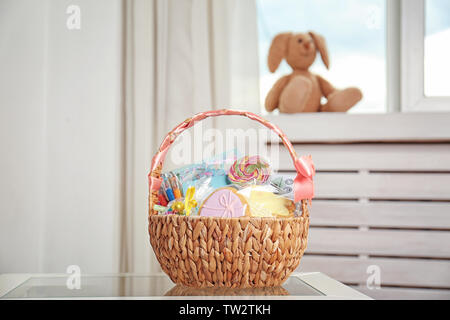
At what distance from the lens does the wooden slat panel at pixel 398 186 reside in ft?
4.49

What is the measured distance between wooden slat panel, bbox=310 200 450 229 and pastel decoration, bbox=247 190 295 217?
0.70m

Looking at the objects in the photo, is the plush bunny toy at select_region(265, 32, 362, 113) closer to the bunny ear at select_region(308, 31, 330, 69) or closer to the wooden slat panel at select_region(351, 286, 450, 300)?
the bunny ear at select_region(308, 31, 330, 69)

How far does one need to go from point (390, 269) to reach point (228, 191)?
2.88 feet

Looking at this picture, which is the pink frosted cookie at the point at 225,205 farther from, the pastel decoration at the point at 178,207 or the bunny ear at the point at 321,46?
the bunny ear at the point at 321,46

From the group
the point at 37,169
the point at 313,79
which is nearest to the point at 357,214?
the point at 313,79

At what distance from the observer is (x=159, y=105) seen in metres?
1.34

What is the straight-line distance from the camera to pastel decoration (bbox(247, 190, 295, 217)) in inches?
27.2

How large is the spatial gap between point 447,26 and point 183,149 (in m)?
1.07

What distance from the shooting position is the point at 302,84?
4.78 ft

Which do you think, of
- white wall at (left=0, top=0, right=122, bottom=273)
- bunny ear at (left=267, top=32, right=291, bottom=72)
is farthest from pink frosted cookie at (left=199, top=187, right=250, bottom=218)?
bunny ear at (left=267, top=32, right=291, bottom=72)

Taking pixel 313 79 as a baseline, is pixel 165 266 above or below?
below

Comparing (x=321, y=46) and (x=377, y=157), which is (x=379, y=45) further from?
(x=377, y=157)
